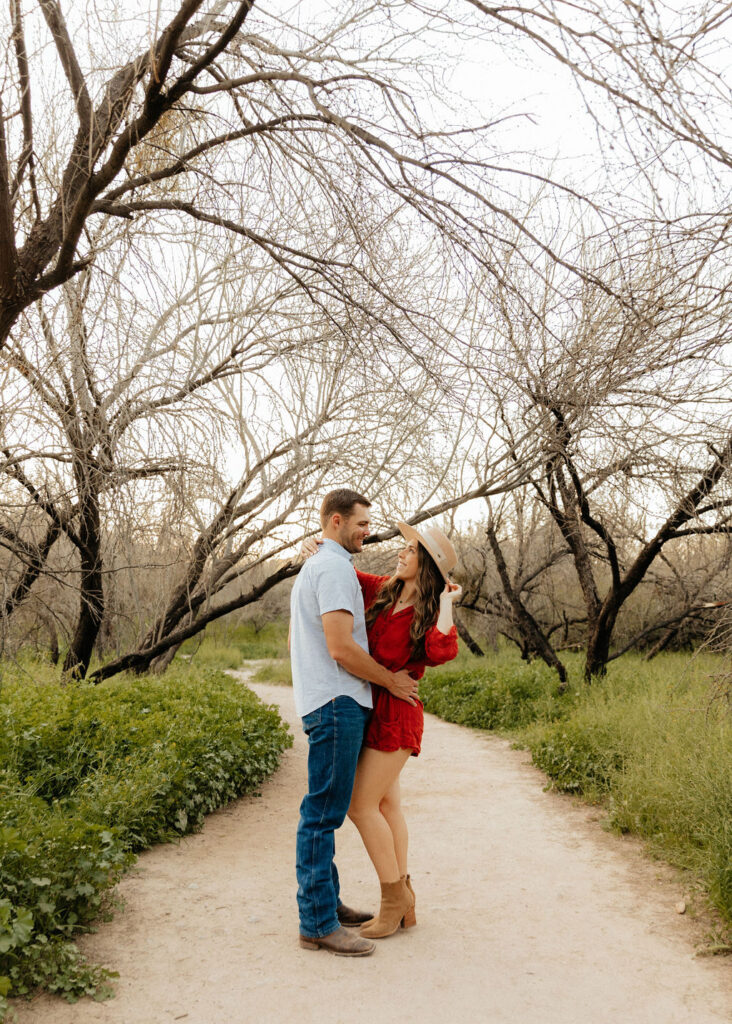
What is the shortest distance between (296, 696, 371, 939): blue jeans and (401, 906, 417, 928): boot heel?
0.47 metres

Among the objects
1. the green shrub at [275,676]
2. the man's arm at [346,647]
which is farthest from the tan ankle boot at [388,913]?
the green shrub at [275,676]

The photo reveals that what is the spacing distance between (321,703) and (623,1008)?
1757mm

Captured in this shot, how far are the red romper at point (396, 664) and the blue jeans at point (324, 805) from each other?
0.85 ft

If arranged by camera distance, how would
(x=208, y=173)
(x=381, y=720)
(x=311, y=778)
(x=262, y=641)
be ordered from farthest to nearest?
(x=262, y=641) → (x=208, y=173) → (x=381, y=720) → (x=311, y=778)

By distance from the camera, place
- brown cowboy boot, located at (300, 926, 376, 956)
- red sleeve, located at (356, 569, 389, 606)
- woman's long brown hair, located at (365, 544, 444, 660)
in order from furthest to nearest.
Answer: red sleeve, located at (356, 569, 389, 606)
woman's long brown hair, located at (365, 544, 444, 660)
brown cowboy boot, located at (300, 926, 376, 956)

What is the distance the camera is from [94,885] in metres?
4.04

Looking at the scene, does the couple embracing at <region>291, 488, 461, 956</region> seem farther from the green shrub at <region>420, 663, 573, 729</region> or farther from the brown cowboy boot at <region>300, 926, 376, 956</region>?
the green shrub at <region>420, 663, 573, 729</region>

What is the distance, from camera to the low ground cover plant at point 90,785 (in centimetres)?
354

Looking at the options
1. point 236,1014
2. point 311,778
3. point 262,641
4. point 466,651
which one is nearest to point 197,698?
point 311,778

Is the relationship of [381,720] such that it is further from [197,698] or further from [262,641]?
[262,641]

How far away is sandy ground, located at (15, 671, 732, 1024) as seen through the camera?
11.0ft

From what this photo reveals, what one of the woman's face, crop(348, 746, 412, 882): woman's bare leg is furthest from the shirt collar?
crop(348, 746, 412, 882): woman's bare leg

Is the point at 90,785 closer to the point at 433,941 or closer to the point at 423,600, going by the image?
the point at 433,941

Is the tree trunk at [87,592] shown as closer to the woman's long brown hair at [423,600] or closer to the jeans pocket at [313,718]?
the woman's long brown hair at [423,600]
